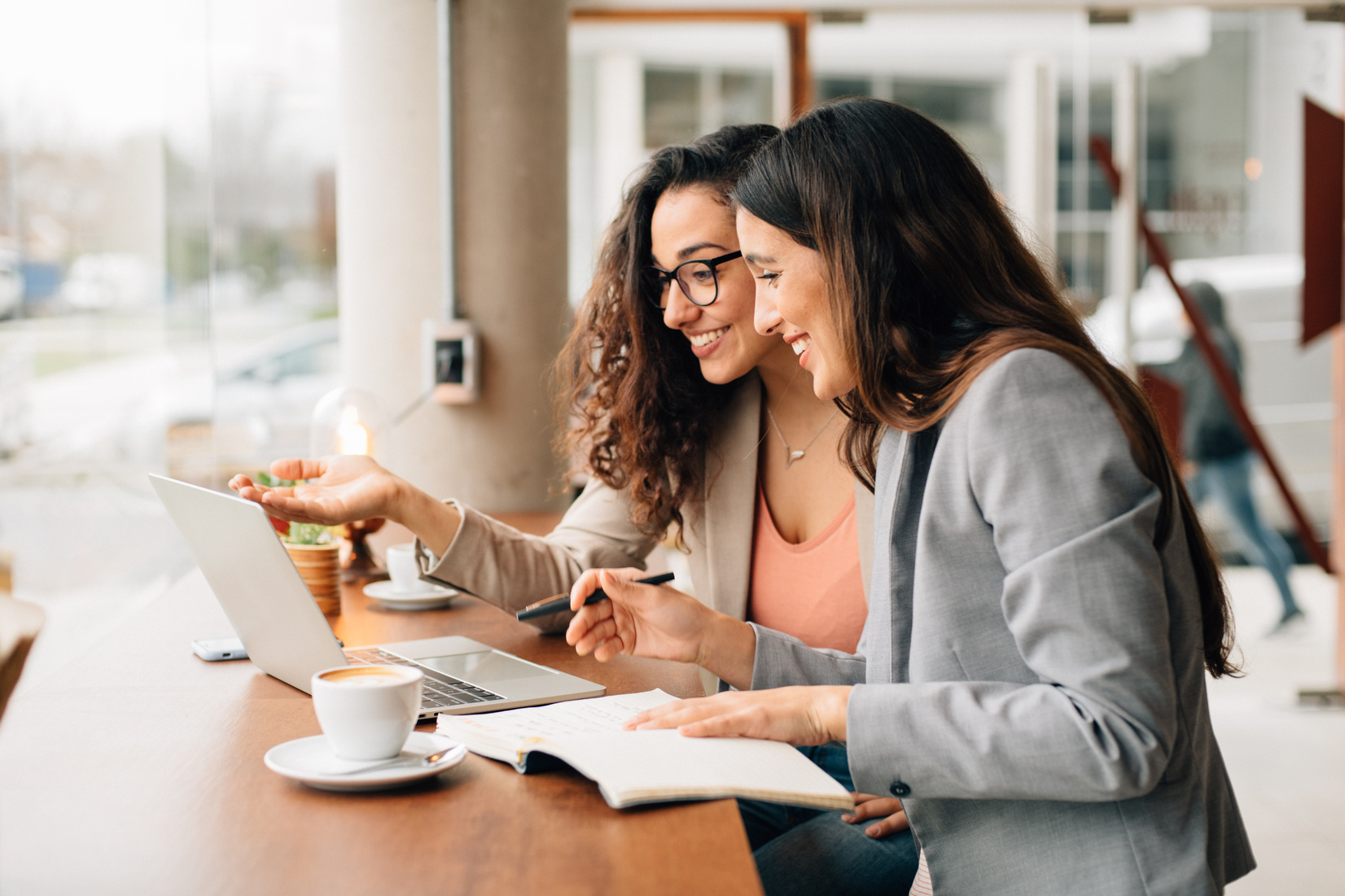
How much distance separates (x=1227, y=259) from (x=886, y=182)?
4047mm

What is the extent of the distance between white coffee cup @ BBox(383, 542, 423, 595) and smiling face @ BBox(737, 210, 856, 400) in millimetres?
772

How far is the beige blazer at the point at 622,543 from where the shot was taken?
1603 mm

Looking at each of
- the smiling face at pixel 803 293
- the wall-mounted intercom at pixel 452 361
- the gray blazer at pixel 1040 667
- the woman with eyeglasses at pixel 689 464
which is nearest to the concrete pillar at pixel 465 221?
the wall-mounted intercom at pixel 452 361

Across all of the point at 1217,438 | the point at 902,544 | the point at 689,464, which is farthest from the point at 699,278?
the point at 1217,438

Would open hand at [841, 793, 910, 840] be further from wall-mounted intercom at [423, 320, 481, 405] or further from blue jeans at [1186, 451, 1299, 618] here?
blue jeans at [1186, 451, 1299, 618]

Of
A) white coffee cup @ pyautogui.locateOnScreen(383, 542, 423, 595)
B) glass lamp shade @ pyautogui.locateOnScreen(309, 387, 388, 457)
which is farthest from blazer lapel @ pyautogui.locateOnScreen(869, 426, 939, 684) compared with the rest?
glass lamp shade @ pyautogui.locateOnScreen(309, 387, 388, 457)

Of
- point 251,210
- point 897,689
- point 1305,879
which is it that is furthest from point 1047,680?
point 251,210

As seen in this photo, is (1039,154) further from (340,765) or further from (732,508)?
(340,765)

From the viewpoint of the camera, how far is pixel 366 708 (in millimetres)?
909

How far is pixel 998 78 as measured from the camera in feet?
15.3

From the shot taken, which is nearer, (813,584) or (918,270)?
(918,270)

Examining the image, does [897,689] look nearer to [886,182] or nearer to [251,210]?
[886,182]

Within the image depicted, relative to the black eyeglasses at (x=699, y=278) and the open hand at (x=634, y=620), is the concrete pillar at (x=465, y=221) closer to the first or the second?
the black eyeglasses at (x=699, y=278)

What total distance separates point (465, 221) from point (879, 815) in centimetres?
185
